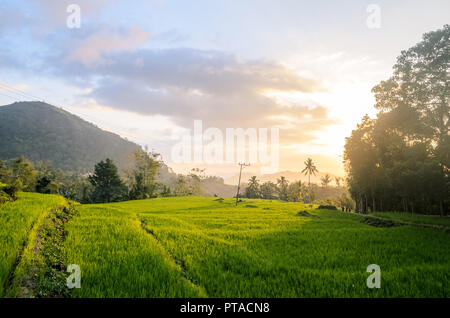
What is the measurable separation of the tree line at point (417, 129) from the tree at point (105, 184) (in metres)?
59.6

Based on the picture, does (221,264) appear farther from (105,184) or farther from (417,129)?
(105,184)

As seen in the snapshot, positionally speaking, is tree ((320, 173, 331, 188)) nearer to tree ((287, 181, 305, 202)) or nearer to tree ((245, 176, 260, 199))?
tree ((287, 181, 305, 202))

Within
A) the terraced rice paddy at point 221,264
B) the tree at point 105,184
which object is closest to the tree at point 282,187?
the tree at point 105,184

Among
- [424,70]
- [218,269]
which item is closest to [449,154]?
[424,70]

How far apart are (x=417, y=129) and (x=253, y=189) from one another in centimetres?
7301

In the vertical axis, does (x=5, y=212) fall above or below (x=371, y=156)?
below

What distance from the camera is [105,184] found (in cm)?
5953

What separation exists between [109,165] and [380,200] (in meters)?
64.2

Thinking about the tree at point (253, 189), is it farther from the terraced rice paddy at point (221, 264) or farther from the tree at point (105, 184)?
the terraced rice paddy at point (221, 264)

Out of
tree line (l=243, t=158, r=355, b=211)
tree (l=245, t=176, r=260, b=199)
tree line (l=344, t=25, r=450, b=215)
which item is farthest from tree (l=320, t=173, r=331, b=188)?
tree line (l=344, t=25, r=450, b=215)

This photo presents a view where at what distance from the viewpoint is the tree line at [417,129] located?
69.1ft

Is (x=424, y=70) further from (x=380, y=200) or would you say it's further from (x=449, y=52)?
(x=380, y=200)

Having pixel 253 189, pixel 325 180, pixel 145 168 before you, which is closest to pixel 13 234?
pixel 145 168
